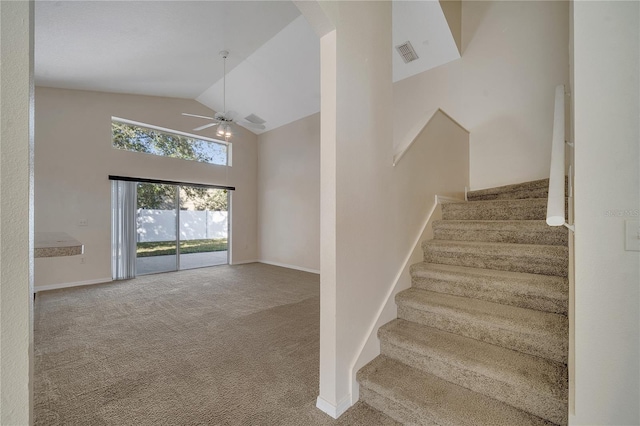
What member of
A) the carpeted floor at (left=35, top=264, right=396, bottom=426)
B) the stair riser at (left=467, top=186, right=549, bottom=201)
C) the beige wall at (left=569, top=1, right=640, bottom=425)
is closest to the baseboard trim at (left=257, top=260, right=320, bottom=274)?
the carpeted floor at (left=35, top=264, right=396, bottom=426)

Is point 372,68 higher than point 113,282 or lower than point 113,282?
higher

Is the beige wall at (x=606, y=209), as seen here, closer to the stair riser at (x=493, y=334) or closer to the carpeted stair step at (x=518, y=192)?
the stair riser at (x=493, y=334)

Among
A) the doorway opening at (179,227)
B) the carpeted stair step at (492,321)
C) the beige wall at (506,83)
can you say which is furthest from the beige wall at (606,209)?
the doorway opening at (179,227)

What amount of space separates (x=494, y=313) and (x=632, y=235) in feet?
3.05

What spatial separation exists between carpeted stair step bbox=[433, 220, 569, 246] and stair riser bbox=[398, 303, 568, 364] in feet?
2.90

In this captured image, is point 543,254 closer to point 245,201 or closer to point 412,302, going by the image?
point 412,302

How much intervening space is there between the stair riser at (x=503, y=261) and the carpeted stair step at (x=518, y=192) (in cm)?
132

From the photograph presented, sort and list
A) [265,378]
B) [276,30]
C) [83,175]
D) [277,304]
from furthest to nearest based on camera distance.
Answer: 1. [83,175]
2. [276,30]
3. [277,304]
4. [265,378]

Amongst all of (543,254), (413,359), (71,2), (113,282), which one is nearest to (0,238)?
(413,359)

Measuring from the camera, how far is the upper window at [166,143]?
17.6 ft

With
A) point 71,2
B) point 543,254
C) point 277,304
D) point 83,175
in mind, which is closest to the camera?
point 543,254

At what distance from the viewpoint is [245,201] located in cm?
727

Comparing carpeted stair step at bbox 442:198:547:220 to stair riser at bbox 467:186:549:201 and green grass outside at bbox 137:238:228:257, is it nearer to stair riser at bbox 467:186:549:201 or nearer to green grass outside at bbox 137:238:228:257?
stair riser at bbox 467:186:549:201

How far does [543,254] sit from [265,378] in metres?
2.16
